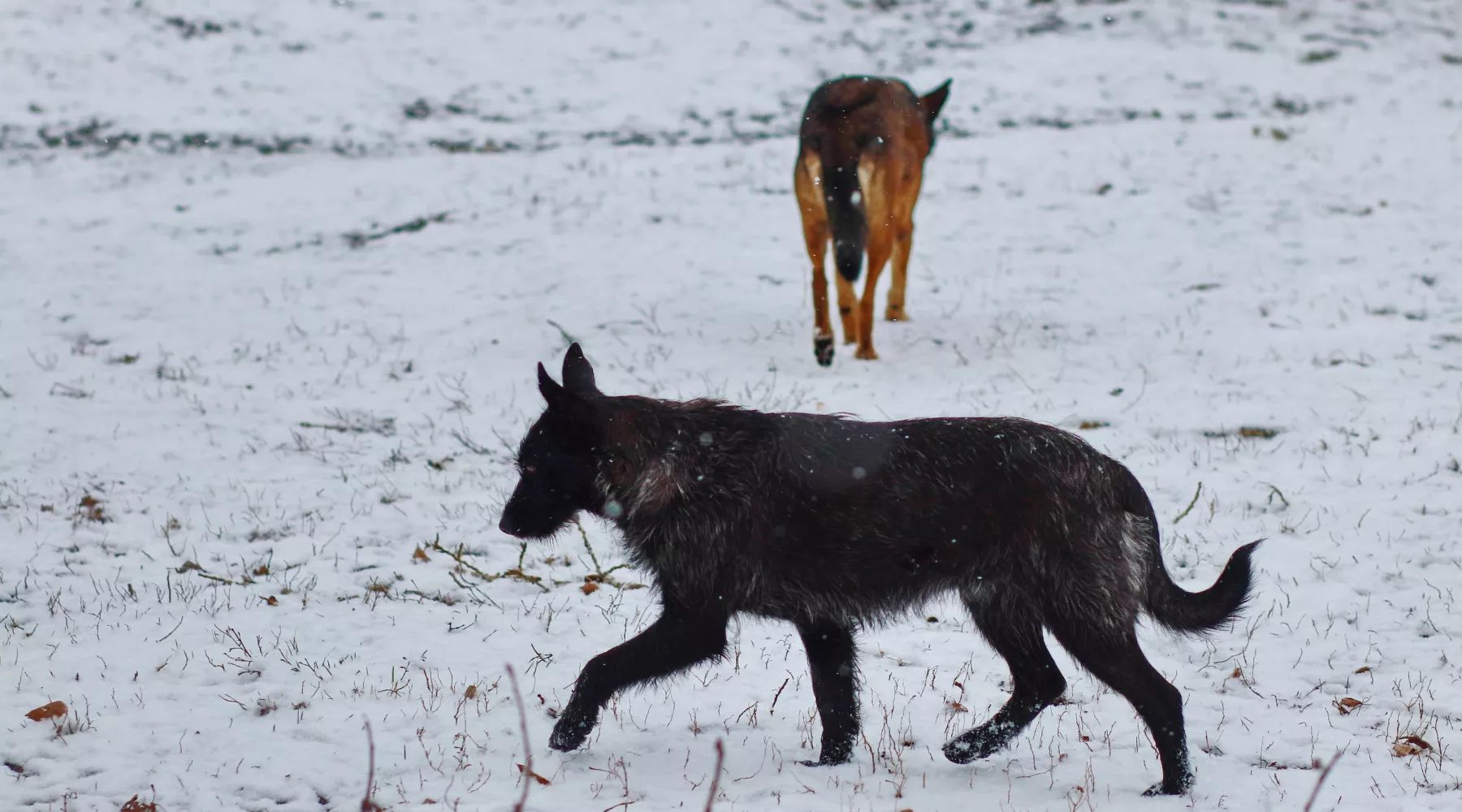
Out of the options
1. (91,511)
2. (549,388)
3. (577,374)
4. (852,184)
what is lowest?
(91,511)

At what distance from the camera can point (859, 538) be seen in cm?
406

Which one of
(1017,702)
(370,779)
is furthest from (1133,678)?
(370,779)

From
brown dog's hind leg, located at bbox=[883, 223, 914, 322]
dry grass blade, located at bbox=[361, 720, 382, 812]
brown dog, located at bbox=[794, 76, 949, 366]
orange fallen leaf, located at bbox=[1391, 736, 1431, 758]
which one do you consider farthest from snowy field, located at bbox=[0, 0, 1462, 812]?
dry grass blade, located at bbox=[361, 720, 382, 812]

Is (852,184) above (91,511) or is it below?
above

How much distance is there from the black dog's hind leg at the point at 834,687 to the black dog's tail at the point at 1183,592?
45.6 inches

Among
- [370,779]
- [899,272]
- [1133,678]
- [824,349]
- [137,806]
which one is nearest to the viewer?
[370,779]

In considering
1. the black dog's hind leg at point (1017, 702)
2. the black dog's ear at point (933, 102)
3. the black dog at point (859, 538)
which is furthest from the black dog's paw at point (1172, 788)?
the black dog's ear at point (933, 102)

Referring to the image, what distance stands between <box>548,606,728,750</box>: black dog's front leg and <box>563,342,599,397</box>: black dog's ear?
93cm

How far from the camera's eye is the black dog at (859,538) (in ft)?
13.0

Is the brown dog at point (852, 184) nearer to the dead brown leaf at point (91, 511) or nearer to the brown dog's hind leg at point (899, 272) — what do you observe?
the brown dog's hind leg at point (899, 272)

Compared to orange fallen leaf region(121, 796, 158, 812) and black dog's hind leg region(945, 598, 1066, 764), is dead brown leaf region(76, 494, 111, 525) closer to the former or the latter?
orange fallen leaf region(121, 796, 158, 812)

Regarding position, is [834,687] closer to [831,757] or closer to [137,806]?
[831,757]

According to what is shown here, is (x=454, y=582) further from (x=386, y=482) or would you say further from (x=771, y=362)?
(x=771, y=362)

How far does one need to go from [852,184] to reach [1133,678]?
19.4 feet
